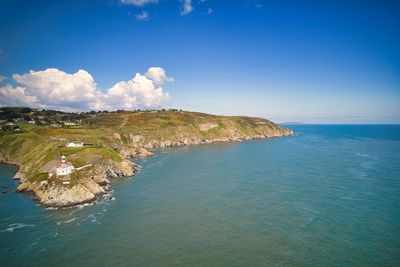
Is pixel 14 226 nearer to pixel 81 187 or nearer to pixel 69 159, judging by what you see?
pixel 81 187

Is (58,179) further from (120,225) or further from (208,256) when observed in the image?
(208,256)

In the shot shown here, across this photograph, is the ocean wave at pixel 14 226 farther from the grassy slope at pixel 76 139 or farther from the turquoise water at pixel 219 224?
the grassy slope at pixel 76 139

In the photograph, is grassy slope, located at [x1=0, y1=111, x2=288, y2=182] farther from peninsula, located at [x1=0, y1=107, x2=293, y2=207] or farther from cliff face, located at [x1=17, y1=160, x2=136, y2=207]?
cliff face, located at [x1=17, y1=160, x2=136, y2=207]

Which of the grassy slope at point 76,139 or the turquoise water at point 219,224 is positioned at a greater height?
the grassy slope at point 76,139

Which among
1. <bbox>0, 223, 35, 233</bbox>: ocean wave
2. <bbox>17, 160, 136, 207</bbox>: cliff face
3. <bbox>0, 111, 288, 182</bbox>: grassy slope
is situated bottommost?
<bbox>0, 223, 35, 233</bbox>: ocean wave

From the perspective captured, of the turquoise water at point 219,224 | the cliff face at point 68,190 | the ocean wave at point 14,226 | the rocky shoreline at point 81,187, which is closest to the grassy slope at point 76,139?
the rocky shoreline at point 81,187

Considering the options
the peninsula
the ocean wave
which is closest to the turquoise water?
the ocean wave

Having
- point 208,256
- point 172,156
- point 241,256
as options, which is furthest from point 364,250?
point 172,156

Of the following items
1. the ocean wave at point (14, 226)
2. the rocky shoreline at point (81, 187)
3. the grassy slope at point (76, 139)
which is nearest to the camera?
the ocean wave at point (14, 226)
